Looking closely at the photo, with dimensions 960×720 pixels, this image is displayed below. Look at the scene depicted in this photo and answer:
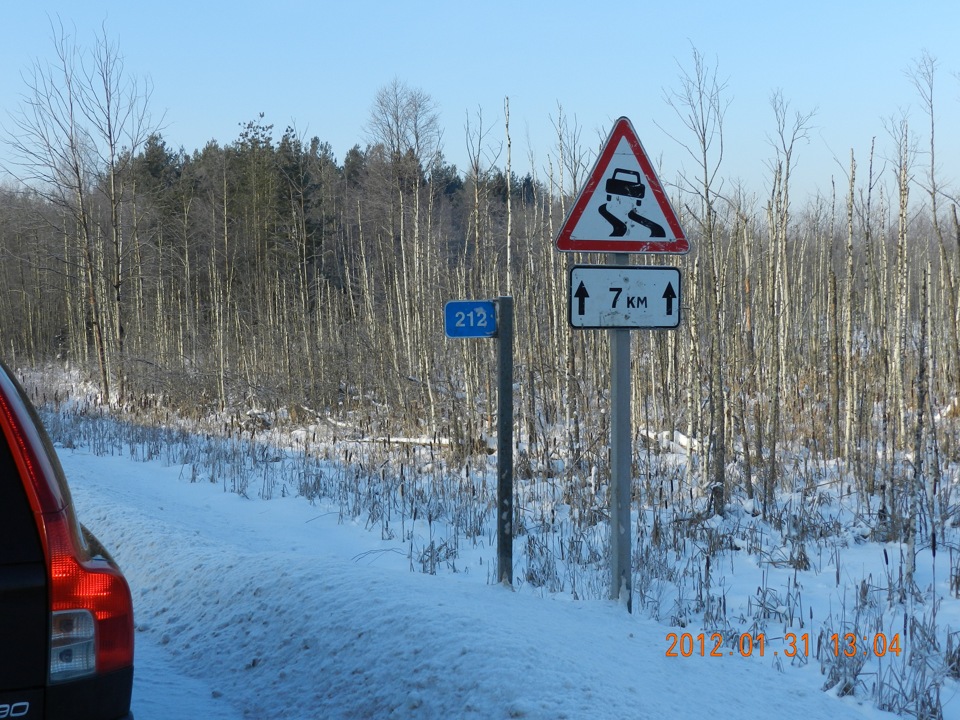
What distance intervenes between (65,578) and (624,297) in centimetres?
297

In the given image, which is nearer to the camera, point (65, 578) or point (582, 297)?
point (65, 578)

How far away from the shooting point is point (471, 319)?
15.5 feet

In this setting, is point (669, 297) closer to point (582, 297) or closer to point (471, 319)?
point (582, 297)

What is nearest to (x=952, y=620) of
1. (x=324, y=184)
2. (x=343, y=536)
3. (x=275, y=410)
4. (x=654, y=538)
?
(x=654, y=538)

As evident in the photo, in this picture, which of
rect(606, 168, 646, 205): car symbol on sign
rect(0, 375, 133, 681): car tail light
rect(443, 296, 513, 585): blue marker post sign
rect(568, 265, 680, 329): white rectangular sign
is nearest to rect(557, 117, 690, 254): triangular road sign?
rect(606, 168, 646, 205): car symbol on sign

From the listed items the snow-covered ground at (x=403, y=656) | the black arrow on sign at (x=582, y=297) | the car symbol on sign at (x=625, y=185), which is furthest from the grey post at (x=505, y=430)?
the car symbol on sign at (x=625, y=185)

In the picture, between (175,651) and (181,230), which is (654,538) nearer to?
(175,651)

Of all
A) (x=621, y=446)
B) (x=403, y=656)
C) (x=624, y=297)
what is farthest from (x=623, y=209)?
(x=403, y=656)

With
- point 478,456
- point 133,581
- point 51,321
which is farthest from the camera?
point 51,321

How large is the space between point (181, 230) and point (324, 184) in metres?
9.29

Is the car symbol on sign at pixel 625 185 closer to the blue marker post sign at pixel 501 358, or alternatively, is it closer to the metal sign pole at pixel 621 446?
the metal sign pole at pixel 621 446

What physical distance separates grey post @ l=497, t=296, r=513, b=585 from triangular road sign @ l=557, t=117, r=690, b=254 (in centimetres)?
67

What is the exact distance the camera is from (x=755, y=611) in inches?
203

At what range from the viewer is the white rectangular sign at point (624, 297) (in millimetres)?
4211
